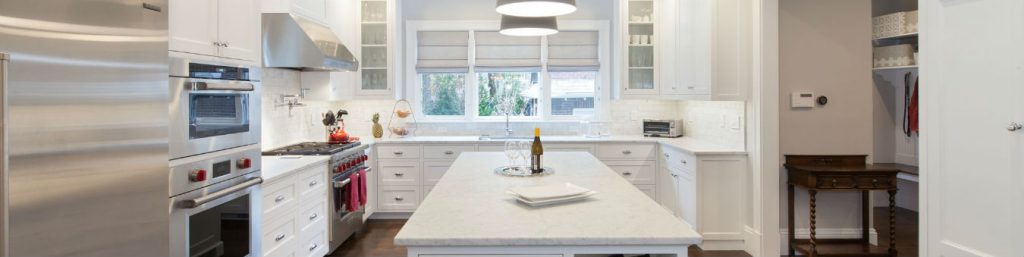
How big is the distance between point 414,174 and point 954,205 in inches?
156

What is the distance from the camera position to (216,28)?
2516 millimetres

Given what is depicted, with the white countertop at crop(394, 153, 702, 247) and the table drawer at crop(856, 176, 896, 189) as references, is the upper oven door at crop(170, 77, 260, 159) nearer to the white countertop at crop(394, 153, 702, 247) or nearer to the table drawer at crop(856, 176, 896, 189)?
the white countertop at crop(394, 153, 702, 247)

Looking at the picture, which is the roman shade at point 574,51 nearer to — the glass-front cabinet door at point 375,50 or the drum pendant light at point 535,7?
the glass-front cabinet door at point 375,50

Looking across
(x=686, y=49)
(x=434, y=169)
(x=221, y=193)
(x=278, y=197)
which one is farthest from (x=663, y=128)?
(x=221, y=193)

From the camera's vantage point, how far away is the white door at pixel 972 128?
2.18 metres

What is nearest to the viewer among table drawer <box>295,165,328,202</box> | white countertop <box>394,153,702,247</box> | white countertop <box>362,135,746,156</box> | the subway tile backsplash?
white countertop <box>394,153,702,247</box>

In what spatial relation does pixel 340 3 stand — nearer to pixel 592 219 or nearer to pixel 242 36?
pixel 242 36

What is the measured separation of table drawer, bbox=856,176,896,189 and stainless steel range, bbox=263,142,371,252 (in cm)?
348

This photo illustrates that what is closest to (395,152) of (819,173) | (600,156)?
(600,156)

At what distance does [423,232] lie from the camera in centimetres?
164

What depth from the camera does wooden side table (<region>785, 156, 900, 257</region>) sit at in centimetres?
360

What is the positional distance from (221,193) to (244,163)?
0.84ft

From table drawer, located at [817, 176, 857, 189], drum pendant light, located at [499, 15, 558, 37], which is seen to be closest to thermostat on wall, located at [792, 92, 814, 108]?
table drawer, located at [817, 176, 857, 189]

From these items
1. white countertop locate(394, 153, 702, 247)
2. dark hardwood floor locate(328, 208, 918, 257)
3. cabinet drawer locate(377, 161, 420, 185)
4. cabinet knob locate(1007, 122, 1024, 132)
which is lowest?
dark hardwood floor locate(328, 208, 918, 257)
